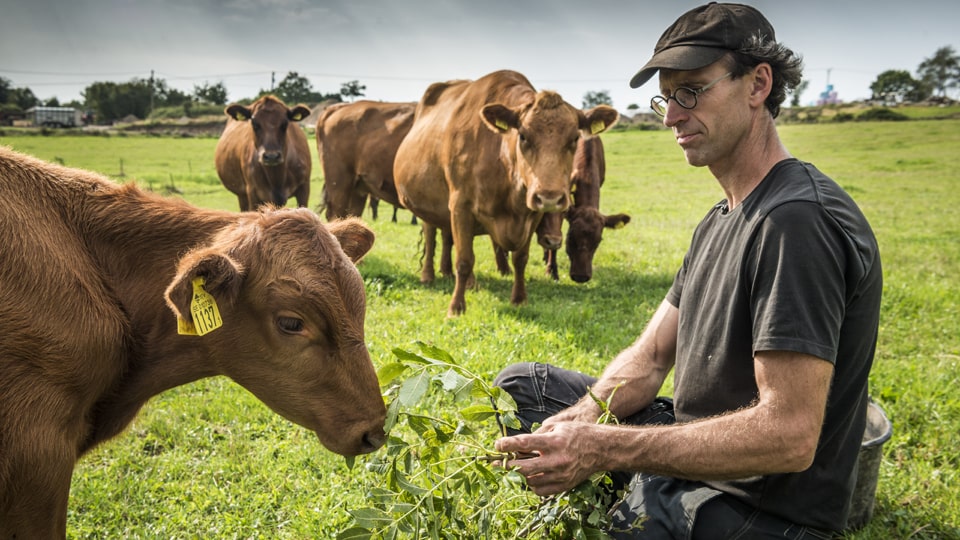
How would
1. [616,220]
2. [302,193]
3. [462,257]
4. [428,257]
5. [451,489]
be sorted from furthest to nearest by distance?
1. [302,193]
2. [616,220]
3. [428,257]
4. [462,257]
5. [451,489]

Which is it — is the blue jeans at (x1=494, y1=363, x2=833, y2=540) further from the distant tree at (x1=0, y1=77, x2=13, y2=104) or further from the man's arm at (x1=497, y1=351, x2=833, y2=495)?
the distant tree at (x1=0, y1=77, x2=13, y2=104)

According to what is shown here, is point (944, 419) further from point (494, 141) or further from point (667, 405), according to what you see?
point (494, 141)

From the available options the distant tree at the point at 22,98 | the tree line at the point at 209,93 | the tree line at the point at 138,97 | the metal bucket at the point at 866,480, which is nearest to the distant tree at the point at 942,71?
the tree line at the point at 209,93

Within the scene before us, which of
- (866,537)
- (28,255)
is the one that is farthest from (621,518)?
(28,255)

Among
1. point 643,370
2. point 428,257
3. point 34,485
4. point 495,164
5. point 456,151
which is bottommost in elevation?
point 428,257

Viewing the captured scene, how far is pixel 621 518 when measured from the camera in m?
2.72

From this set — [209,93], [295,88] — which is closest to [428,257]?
[295,88]

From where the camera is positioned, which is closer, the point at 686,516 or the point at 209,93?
the point at 686,516

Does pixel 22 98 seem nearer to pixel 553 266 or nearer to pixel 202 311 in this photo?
pixel 553 266

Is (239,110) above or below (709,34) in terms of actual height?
below

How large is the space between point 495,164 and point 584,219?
232cm

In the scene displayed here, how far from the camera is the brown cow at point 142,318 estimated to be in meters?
2.44

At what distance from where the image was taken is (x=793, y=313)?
2141 millimetres

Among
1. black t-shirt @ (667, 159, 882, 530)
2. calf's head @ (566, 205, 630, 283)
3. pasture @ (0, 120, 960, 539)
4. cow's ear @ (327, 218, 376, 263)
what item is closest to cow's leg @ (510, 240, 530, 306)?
pasture @ (0, 120, 960, 539)
